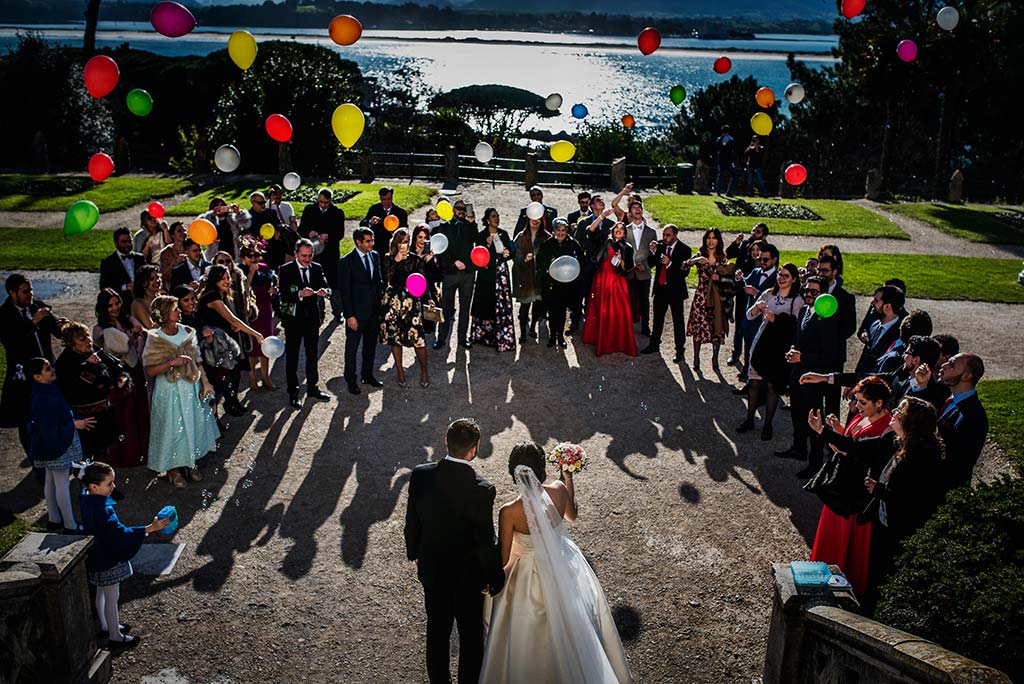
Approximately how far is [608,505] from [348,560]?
2496 millimetres

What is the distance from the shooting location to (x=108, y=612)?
5.58 m

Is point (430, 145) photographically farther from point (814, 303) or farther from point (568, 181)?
point (814, 303)

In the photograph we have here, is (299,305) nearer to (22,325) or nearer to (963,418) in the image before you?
(22,325)

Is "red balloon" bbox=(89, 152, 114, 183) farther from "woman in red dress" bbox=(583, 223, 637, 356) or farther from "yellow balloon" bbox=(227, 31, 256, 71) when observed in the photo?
"woman in red dress" bbox=(583, 223, 637, 356)

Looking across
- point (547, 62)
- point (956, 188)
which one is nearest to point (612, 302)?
point (956, 188)

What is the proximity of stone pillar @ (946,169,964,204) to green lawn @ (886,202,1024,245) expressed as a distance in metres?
0.70

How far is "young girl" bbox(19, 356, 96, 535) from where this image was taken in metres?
6.62

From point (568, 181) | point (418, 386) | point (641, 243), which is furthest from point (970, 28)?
point (418, 386)

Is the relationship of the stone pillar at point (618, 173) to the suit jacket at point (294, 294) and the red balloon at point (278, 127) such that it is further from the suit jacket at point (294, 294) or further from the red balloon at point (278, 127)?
the suit jacket at point (294, 294)

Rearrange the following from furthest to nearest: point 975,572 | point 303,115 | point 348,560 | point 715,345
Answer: point 303,115, point 715,345, point 348,560, point 975,572

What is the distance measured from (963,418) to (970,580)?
2563 millimetres

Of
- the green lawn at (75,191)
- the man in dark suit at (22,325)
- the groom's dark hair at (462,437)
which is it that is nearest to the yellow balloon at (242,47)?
the man in dark suit at (22,325)

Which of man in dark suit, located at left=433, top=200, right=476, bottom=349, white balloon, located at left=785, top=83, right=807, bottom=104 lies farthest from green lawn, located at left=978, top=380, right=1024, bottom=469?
man in dark suit, located at left=433, top=200, right=476, bottom=349

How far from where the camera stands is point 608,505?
7.55m
